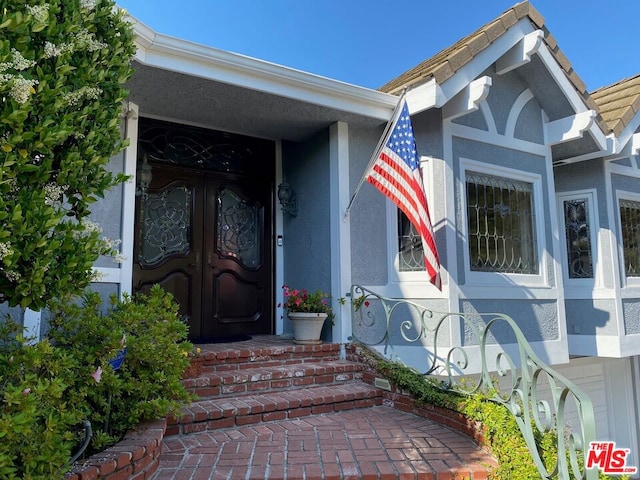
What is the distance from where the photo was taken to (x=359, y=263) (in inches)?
197

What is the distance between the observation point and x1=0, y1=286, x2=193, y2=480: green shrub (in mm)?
1802

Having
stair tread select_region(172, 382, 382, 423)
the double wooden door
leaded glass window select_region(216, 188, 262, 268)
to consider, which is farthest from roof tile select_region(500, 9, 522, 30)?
stair tread select_region(172, 382, 382, 423)

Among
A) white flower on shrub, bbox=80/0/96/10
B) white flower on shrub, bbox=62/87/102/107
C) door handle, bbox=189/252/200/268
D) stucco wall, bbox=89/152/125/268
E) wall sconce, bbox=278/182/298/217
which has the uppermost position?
white flower on shrub, bbox=80/0/96/10

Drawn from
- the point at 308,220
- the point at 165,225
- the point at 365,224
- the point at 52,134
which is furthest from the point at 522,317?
the point at 52,134

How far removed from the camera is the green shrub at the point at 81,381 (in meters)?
1.80

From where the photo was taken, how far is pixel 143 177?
16.4ft

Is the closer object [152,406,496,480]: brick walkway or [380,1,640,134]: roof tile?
[152,406,496,480]: brick walkway

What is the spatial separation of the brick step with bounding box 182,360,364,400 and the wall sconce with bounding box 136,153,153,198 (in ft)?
7.28

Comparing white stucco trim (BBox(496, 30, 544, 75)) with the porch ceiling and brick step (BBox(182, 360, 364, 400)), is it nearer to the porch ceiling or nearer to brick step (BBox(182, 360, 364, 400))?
the porch ceiling

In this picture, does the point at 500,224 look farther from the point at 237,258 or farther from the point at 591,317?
the point at 237,258

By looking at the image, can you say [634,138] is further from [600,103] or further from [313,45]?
[313,45]

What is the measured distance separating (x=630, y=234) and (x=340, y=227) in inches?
190

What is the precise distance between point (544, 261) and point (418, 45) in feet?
45.8

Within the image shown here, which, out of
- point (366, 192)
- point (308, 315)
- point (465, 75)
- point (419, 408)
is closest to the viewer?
point (419, 408)
